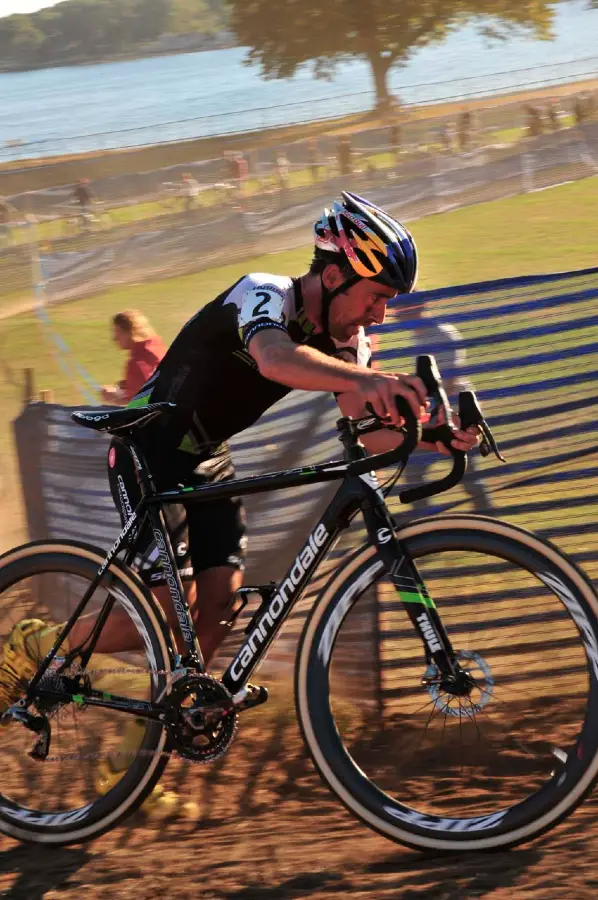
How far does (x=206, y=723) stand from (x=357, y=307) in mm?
1355

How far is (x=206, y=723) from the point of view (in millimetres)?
3463

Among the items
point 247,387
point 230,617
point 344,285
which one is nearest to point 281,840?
point 230,617

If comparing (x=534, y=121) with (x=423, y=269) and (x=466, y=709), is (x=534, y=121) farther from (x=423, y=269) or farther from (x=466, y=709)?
(x=466, y=709)

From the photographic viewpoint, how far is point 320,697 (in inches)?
131

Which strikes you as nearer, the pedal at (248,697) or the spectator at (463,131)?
the pedal at (248,697)

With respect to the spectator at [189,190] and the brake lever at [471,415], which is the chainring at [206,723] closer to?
the brake lever at [471,415]

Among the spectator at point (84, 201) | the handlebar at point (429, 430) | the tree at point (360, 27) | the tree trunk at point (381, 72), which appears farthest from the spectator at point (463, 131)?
the handlebar at point (429, 430)

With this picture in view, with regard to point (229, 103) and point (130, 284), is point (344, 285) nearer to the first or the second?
point (130, 284)

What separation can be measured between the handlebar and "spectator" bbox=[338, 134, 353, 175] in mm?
27791

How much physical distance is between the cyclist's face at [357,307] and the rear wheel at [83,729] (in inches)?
40.6

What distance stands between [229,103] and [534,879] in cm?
4686

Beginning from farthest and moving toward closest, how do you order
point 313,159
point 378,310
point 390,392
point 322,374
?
point 313,159 → point 378,310 → point 322,374 → point 390,392

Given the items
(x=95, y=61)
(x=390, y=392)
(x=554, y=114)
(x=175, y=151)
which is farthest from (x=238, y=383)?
(x=95, y=61)

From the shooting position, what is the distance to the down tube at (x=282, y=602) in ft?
11.2
